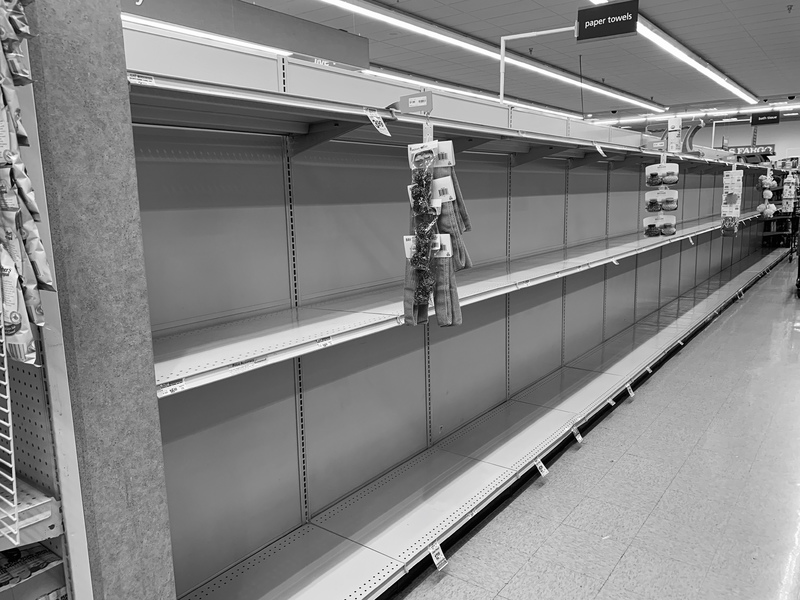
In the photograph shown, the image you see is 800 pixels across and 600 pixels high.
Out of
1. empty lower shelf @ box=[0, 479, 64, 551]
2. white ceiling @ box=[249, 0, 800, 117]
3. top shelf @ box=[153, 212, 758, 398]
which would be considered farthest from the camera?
white ceiling @ box=[249, 0, 800, 117]

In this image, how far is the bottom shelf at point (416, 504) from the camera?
214 centimetres

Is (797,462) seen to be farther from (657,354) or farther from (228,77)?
(228,77)

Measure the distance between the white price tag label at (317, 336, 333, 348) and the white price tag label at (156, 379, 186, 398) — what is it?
1.64 feet

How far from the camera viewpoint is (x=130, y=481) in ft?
4.34

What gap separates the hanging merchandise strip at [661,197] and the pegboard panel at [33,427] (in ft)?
16.6

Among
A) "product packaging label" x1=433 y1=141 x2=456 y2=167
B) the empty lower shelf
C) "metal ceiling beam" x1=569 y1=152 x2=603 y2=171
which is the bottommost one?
the empty lower shelf

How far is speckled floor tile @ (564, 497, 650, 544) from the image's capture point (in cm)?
269

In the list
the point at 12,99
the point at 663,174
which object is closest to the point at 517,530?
the point at 12,99

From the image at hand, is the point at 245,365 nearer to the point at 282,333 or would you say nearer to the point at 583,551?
the point at 282,333

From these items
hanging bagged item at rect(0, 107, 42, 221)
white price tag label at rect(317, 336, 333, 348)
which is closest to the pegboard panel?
hanging bagged item at rect(0, 107, 42, 221)

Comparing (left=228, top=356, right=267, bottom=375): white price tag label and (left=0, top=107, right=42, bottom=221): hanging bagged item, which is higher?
(left=0, top=107, right=42, bottom=221): hanging bagged item

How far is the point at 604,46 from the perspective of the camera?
1027cm

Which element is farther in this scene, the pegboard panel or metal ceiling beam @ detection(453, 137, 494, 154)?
metal ceiling beam @ detection(453, 137, 494, 154)

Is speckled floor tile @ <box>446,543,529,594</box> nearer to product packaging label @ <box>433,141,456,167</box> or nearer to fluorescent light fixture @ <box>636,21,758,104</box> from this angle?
product packaging label @ <box>433,141,456,167</box>
